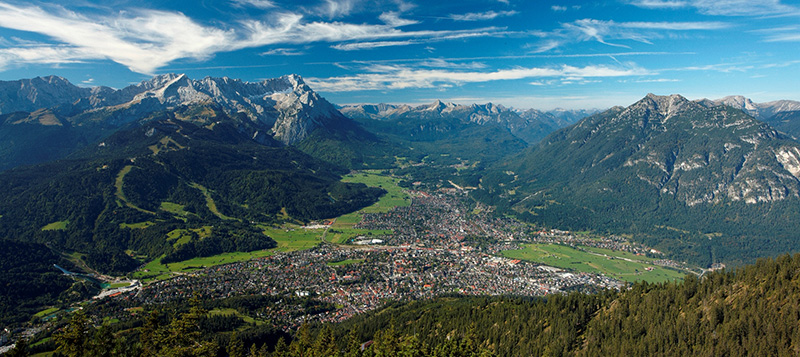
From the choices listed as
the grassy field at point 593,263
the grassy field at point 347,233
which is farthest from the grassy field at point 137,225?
the grassy field at point 593,263

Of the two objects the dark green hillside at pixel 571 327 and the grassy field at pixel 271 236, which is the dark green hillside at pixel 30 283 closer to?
the grassy field at pixel 271 236

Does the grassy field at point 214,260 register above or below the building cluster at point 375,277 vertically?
above

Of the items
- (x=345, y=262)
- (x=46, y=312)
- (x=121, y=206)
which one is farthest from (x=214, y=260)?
(x=121, y=206)

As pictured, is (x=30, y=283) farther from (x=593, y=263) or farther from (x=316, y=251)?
(x=593, y=263)

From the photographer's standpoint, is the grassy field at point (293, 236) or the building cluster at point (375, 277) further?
the grassy field at point (293, 236)

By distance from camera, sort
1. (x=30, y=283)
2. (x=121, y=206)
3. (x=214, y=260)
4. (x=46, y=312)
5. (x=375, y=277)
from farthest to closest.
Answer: (x=121, y=206)
(x=214, y=260)
(x=375, y=277)
(x=30, y=283)
(x=46, y=312)

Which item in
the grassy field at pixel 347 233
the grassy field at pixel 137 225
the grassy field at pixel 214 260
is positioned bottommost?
the grassy field at pixel 214 260

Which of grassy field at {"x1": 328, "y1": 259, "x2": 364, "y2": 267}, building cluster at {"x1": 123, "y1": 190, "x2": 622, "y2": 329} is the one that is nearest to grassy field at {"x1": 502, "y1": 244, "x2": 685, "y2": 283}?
building cluster at {"x1": 123, "y1": 190, "x2": 622, "y2": 329}

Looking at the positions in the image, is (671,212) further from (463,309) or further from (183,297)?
(183,297)
